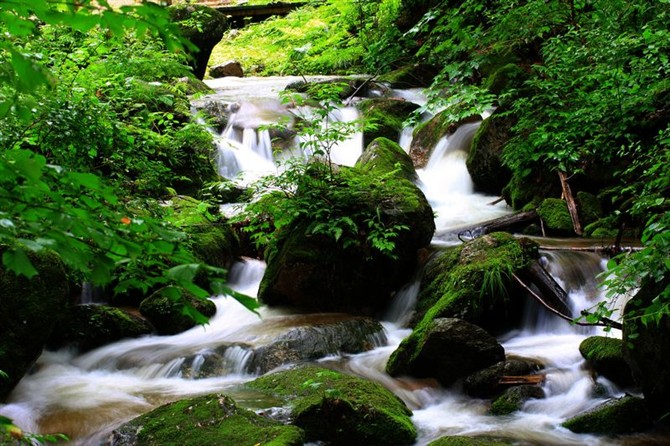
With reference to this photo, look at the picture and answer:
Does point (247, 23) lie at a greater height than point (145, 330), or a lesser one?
greater

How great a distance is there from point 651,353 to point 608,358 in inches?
35.7

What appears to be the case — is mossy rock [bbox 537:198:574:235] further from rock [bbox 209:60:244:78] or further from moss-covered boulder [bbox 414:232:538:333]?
rock [bbox 209:60:244:78]

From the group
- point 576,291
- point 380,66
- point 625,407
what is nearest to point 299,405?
point 625,407

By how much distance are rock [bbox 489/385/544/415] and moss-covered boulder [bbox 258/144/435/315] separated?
264cm

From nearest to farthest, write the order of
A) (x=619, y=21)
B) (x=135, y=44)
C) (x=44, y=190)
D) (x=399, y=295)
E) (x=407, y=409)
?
(x=44, y=190) < (x=407, y=409) < (x=619, y=21) < (x=399, y=295) < (x=135, y=44)

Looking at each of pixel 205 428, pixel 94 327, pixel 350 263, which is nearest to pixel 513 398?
pixel 205 428

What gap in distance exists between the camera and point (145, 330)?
7242 millimetres

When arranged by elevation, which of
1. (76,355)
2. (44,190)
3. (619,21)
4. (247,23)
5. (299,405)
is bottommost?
(76,355)

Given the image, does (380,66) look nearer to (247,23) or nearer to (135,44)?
(135,44)

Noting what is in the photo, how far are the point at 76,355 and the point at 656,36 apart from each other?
23.5 feet

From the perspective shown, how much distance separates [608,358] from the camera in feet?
17.6

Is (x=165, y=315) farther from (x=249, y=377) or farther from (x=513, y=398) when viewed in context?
(x=513, y=398)

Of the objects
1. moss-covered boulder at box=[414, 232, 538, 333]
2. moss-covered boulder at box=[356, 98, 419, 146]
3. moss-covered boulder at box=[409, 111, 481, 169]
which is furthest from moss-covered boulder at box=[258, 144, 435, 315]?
moss-covered boulder at box=[356, 98, 419, 146]

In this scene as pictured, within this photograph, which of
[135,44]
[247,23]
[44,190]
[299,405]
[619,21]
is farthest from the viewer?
[247,23]
